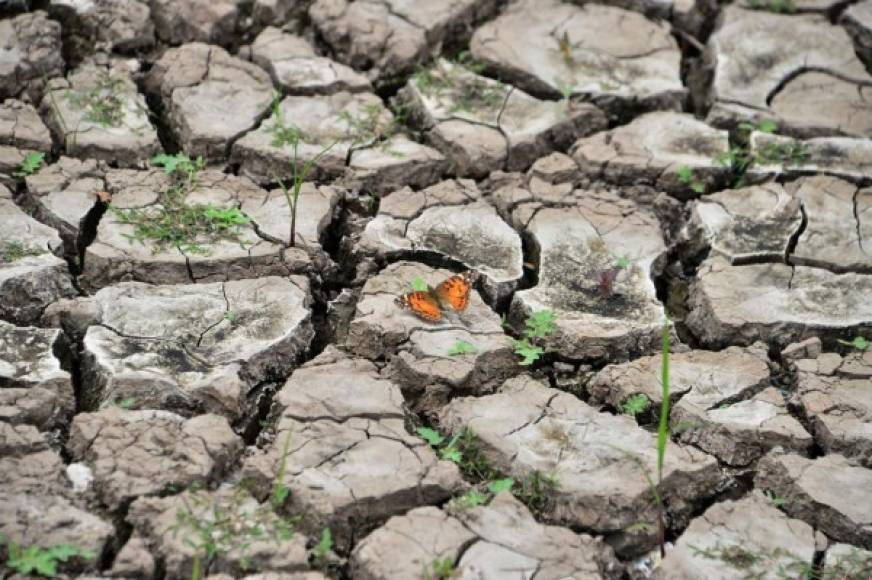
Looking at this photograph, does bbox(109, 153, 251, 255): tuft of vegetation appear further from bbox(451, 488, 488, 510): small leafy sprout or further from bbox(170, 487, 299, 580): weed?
bbox(451, 488, 488, 510): small leafy sprout

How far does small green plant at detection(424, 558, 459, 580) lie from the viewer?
106 inches

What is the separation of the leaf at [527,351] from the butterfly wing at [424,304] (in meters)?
0.28

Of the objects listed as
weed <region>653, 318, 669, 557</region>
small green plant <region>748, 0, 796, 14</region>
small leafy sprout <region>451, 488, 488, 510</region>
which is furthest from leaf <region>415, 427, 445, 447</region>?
small green plant <region>748, 0, 796, 14</region>

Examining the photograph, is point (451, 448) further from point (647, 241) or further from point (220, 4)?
point (220, 4)

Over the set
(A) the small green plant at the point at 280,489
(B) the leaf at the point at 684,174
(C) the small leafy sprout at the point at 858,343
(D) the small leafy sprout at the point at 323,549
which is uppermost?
(B) the leaf at the point at 684,174

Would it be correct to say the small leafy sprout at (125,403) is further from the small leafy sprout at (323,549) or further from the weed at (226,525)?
the small leafy sprout at (323,549)

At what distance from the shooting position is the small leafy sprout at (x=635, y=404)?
129 inches

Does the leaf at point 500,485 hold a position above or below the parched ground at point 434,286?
below

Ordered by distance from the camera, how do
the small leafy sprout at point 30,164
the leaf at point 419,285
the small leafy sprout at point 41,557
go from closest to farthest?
1. the small leafy sprout at point 41,557
2. the leaf at point 419,285
3. the small leafy sprout at point 30,164

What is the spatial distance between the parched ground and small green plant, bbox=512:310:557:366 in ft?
0.07

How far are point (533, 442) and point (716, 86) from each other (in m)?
2.19

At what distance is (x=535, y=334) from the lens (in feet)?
11.3

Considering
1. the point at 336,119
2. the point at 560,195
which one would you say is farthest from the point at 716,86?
the point at 336,119

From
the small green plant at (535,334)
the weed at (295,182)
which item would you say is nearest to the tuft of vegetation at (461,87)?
the weed at (295,182)
